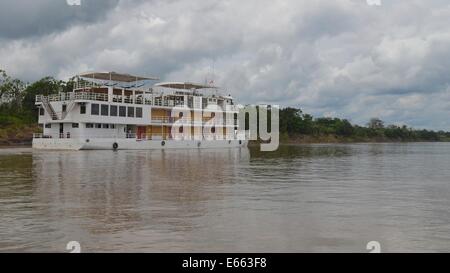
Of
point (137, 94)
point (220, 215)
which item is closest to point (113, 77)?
point (137, 94)

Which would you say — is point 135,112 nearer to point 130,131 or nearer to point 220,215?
point 130,131

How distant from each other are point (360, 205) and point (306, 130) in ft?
312

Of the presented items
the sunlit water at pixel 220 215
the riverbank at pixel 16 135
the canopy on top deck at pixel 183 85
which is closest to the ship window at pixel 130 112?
the canopy on top deck at pixel 183 85

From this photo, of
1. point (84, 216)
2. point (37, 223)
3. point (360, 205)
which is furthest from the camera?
point (360, 205)

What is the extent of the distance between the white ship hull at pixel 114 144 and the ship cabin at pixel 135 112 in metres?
1.41

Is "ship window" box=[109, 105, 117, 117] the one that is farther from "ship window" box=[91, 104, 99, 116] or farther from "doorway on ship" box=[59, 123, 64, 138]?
"doorway on ship" box=[59, 123, 64, 138]

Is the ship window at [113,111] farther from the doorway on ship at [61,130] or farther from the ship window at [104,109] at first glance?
the doorway on ship at [61,130]

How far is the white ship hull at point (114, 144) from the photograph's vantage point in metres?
41.3

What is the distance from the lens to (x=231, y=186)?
1510 cm

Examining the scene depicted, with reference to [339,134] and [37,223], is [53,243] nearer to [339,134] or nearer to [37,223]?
[37,223]

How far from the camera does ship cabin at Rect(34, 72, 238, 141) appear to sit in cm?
4347

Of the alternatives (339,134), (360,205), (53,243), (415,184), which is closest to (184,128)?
(415,184)
